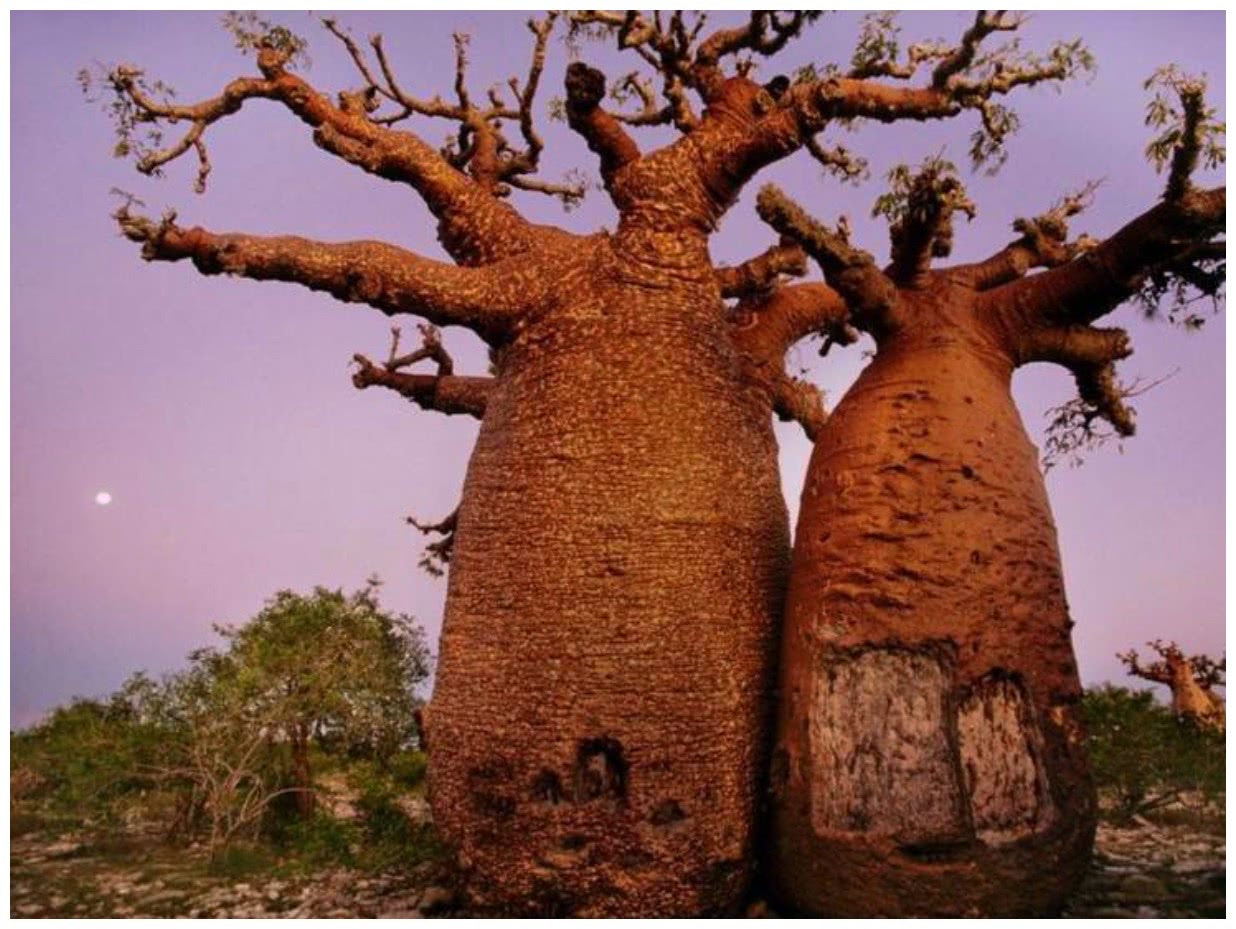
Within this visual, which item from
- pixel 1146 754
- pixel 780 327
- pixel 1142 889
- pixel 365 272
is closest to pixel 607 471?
pixel 365 272

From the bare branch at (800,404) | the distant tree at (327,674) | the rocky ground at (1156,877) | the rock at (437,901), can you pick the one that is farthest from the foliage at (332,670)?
the rocky ground at (1156,877)

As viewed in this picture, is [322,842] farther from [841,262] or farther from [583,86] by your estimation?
[583,86]

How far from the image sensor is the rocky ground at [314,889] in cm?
449

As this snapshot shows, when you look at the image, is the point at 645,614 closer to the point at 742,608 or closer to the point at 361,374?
the point at 742,608

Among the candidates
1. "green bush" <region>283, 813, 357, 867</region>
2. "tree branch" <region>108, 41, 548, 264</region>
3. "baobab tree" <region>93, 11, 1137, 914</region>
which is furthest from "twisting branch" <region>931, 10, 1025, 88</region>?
"green bush" <region>283, 813, 357, 867</region>

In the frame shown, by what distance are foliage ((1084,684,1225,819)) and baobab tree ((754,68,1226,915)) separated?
7.43 feet

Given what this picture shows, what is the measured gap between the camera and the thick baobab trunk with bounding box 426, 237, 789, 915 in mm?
4312

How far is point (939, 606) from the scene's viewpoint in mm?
4328

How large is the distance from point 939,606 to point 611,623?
1.56m

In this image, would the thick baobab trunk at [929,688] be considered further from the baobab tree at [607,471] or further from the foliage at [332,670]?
the foliage at [332,670]

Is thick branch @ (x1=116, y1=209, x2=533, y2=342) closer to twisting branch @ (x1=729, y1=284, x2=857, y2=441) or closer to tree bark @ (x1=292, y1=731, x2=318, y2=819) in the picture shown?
twisting branch @ (x1=729, y1=284, x2=857, y2=441)

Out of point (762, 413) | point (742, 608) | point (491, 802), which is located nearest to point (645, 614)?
point (742, 608)

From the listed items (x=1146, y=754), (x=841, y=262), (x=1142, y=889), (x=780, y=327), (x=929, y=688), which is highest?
(x=780, y=327)

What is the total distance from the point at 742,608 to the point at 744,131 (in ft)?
9.40
